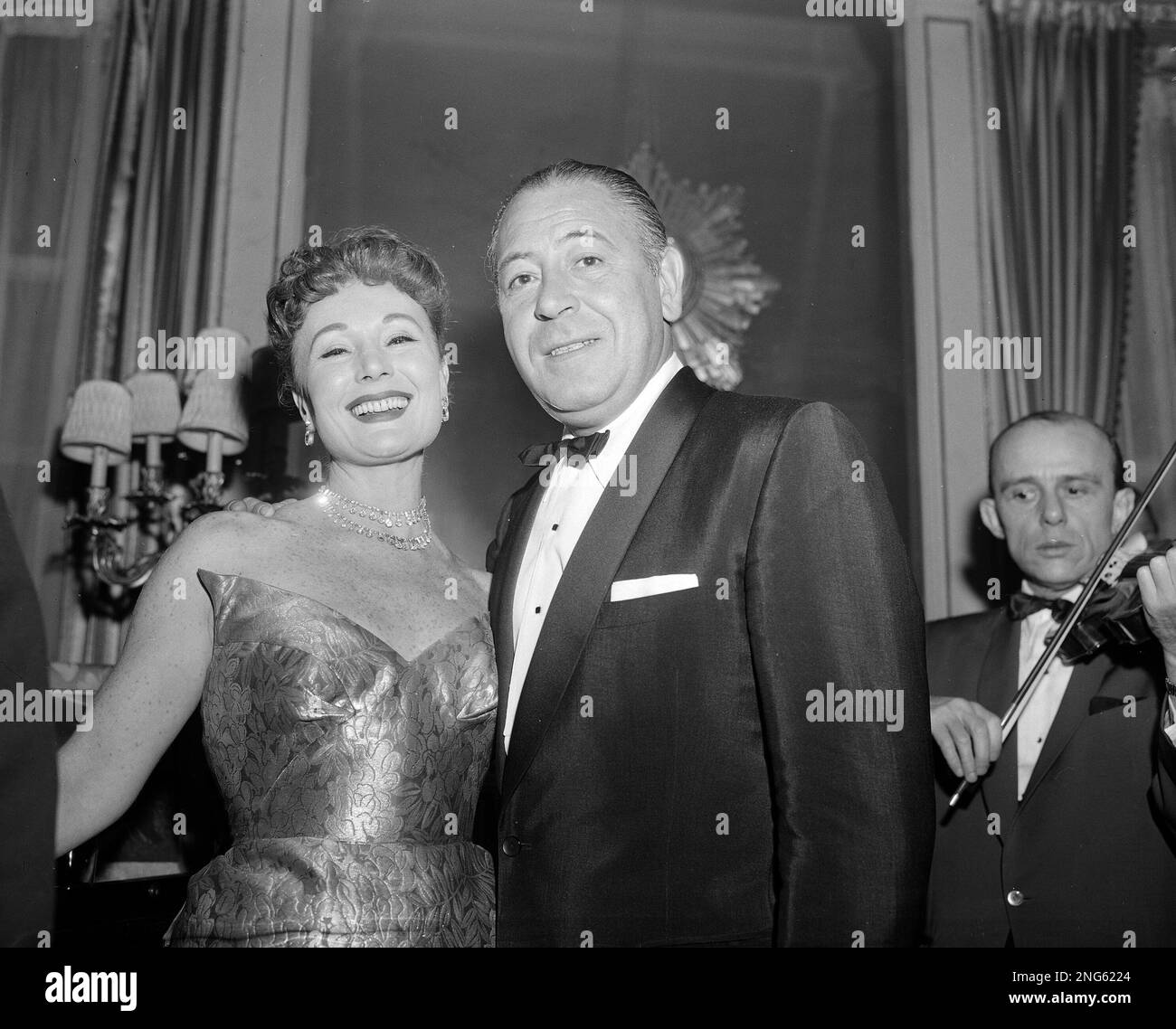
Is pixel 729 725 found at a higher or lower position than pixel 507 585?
lower

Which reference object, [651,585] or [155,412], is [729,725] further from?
[155,412]

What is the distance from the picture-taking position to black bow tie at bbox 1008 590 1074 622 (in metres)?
2.55

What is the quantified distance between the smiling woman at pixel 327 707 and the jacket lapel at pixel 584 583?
201 mm

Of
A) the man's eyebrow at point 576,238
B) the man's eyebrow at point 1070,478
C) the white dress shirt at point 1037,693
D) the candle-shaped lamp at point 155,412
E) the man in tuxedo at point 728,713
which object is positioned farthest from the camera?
the candle-shaped lamp at point 155,412

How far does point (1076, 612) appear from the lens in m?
2.28

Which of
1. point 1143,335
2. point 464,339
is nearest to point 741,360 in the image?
point 464,339

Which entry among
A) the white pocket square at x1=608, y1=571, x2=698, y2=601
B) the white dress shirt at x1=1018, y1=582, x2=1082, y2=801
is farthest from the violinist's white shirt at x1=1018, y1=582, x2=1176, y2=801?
the white pocket square at x1=608, y1=571, x2=698, y2=601

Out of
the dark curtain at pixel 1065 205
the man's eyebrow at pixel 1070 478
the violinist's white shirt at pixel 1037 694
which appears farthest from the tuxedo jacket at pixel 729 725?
the dark curtain at pixel 1065 205

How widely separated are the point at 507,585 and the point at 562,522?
186 millimetres

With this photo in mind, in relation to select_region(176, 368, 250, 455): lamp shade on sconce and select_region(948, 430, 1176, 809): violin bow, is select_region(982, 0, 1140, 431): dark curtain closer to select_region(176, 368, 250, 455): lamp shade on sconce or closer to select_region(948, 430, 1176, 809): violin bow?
select_region(948, 430, 1176, 809): violin bow

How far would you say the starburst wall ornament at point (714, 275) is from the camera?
379cm

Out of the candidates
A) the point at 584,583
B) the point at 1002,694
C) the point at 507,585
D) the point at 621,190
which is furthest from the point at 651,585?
the point at 1002,694

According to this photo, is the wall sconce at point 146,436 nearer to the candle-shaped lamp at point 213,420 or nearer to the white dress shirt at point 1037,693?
the candle-shaped lamp at point 213,420
